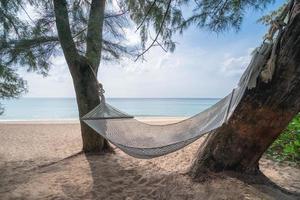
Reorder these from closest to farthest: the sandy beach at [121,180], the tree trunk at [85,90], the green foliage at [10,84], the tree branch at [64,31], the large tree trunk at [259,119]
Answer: the large tree trunk at [259,119] → the sandy beach at [121,180] → the tree branch at [64,31] → the green foliage at [10,84] → the tree trunk at [85,90]

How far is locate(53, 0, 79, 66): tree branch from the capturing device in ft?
8.22

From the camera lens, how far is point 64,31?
2.70 m

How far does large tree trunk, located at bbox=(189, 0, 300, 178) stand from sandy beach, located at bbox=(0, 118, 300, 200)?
0.46 feet

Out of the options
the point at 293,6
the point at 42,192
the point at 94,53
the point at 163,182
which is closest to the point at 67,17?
the point at 94,53

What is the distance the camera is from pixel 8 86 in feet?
9.95

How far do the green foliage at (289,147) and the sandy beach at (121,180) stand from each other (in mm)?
196

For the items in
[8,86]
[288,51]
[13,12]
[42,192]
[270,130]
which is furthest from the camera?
[8,86]

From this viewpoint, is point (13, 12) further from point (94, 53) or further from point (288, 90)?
point (288, 90)

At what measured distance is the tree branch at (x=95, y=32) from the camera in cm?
270

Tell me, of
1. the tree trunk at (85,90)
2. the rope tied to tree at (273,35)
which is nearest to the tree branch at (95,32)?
the tree trunk at (85,90)

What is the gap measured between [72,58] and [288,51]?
2155mm

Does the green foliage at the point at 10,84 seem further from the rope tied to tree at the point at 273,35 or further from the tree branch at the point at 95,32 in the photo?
the rope tied to tree at the point at 273,35

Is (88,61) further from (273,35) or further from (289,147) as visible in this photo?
(289,147)

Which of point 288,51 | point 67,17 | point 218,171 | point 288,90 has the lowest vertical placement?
point 218,171
